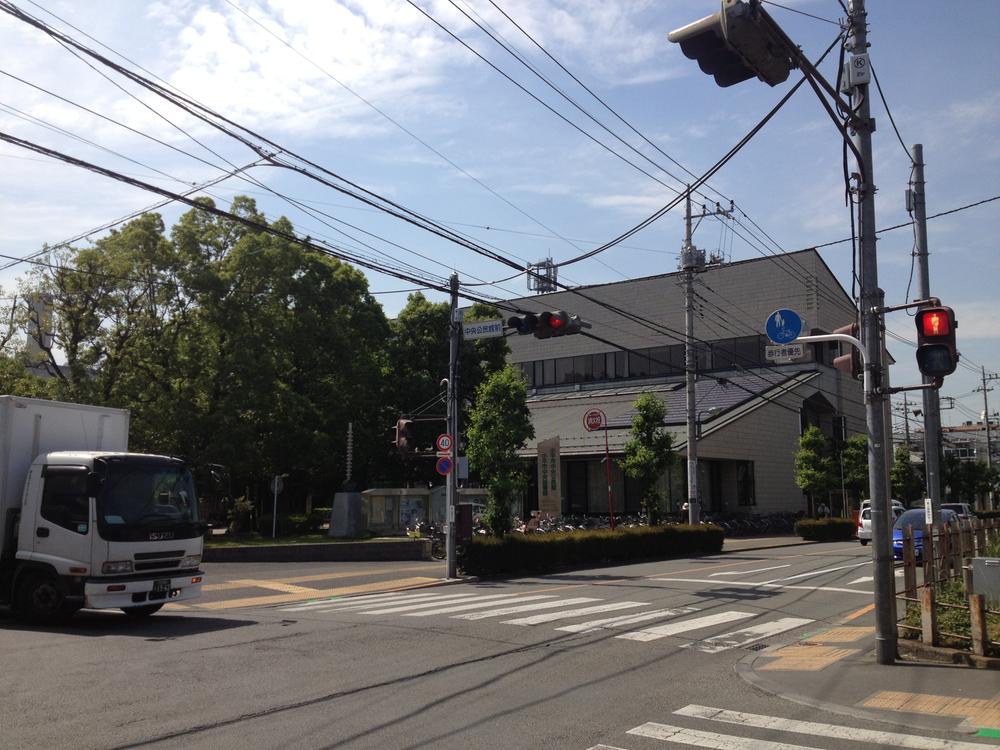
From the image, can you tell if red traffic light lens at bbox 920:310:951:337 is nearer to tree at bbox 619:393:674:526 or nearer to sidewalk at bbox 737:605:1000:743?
sidewalk at bbox 737:605:1000:743

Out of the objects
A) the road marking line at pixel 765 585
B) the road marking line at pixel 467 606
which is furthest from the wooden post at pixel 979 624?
the road marking line at pixel 765 585

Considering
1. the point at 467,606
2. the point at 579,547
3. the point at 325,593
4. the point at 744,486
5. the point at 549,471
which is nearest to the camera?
the point at 467,606

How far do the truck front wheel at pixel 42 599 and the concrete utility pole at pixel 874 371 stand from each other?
36.6ft

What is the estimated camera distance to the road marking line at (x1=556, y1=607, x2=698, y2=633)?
13.1m

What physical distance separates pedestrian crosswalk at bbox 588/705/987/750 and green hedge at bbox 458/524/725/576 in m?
14.5

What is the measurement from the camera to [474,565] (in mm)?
21891

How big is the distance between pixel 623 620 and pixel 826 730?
22.1 ft

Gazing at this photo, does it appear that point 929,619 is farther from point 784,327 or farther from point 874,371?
point 784,327

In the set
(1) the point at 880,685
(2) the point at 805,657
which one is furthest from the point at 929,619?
(1) the point at 880,685

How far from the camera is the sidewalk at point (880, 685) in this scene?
7.61 metres

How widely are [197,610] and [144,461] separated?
3.90 meters

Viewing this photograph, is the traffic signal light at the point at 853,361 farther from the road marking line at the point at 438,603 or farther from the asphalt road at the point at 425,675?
the road marking line at the point at 438,603

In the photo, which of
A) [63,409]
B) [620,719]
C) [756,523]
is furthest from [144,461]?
[756,523]

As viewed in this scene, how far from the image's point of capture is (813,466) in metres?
43.2
